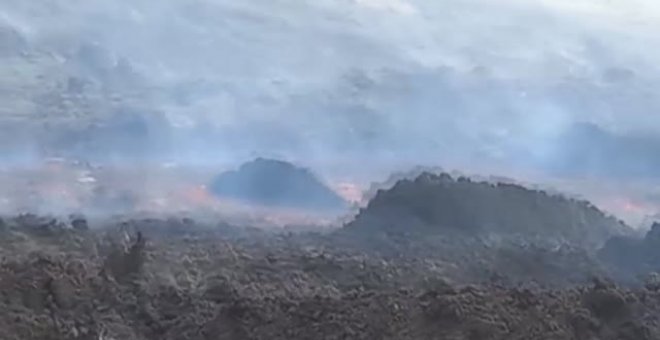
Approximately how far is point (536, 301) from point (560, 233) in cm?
1241

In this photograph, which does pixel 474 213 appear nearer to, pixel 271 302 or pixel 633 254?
pixel 633 254

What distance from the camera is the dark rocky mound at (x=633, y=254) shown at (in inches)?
1026

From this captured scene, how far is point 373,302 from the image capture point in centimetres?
1619

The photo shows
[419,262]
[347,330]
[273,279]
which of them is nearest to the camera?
[347,330]

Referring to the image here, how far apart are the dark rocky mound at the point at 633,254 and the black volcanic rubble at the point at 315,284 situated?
0.93ft

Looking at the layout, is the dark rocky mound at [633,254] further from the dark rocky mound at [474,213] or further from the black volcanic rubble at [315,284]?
the dark rocky mound at [474,213]

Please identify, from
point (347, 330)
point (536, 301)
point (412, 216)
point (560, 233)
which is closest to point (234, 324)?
point (347, 330)

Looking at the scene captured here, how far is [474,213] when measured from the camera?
89.6ft

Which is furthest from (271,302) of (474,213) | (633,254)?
(633,254)

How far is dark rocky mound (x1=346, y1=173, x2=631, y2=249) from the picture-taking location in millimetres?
26781

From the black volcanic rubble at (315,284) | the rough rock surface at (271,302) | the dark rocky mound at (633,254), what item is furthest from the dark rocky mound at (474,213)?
the rough rock surface at (271,302)

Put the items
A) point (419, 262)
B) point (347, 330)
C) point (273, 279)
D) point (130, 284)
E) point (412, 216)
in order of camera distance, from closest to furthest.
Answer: point (347, 330) < point (130, 284) < point (273, 279) < point (419, 262) < point (412, 216)

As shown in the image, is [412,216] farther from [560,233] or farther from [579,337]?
[579,337]

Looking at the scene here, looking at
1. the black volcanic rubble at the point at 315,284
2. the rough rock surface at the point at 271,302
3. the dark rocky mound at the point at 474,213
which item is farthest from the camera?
the dark rocky mound at the point at 474,213
